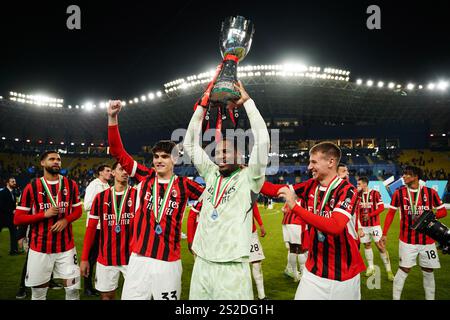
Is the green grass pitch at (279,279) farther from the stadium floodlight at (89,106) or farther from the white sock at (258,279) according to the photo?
the stadium floodlight at (89,106)

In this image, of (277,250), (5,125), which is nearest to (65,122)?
(5,125)

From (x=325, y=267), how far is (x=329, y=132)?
1507 inches

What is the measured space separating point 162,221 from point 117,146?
0.98 metres

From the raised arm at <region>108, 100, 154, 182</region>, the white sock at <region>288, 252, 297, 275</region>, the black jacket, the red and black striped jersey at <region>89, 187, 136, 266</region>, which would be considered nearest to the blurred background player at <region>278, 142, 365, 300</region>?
the raised arm at <region>108, 100, 154, 182</region>

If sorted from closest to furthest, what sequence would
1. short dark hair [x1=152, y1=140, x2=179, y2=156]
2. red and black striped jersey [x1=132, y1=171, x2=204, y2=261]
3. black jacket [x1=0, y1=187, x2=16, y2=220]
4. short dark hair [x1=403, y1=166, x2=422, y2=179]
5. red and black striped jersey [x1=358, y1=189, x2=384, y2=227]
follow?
red and black striped jersey [x1=132, y1=171, x2=204, y2=261] < short dark hair [x1=152, y1=140, x2=179, y2=156] < short dark hair [x1=403, y1=166, x2=422, y2=179] < red and black striped jersey [x1=358, y1=189, x2=384, y2=227] < black jacket [x1=0, y1=187, x2=16, y2=220]

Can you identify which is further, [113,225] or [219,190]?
[113,225]

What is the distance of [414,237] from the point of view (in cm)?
511

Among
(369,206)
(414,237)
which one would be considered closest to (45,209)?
(414,237)

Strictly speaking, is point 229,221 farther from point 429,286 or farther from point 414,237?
point 429,286

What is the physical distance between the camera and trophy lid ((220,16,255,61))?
2914 millimetres

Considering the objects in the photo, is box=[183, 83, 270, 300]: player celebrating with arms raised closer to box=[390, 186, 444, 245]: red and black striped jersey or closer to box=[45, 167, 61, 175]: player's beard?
box=[45, 167, 61, 175]: player's beard

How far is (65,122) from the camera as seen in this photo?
4403 centimetres
